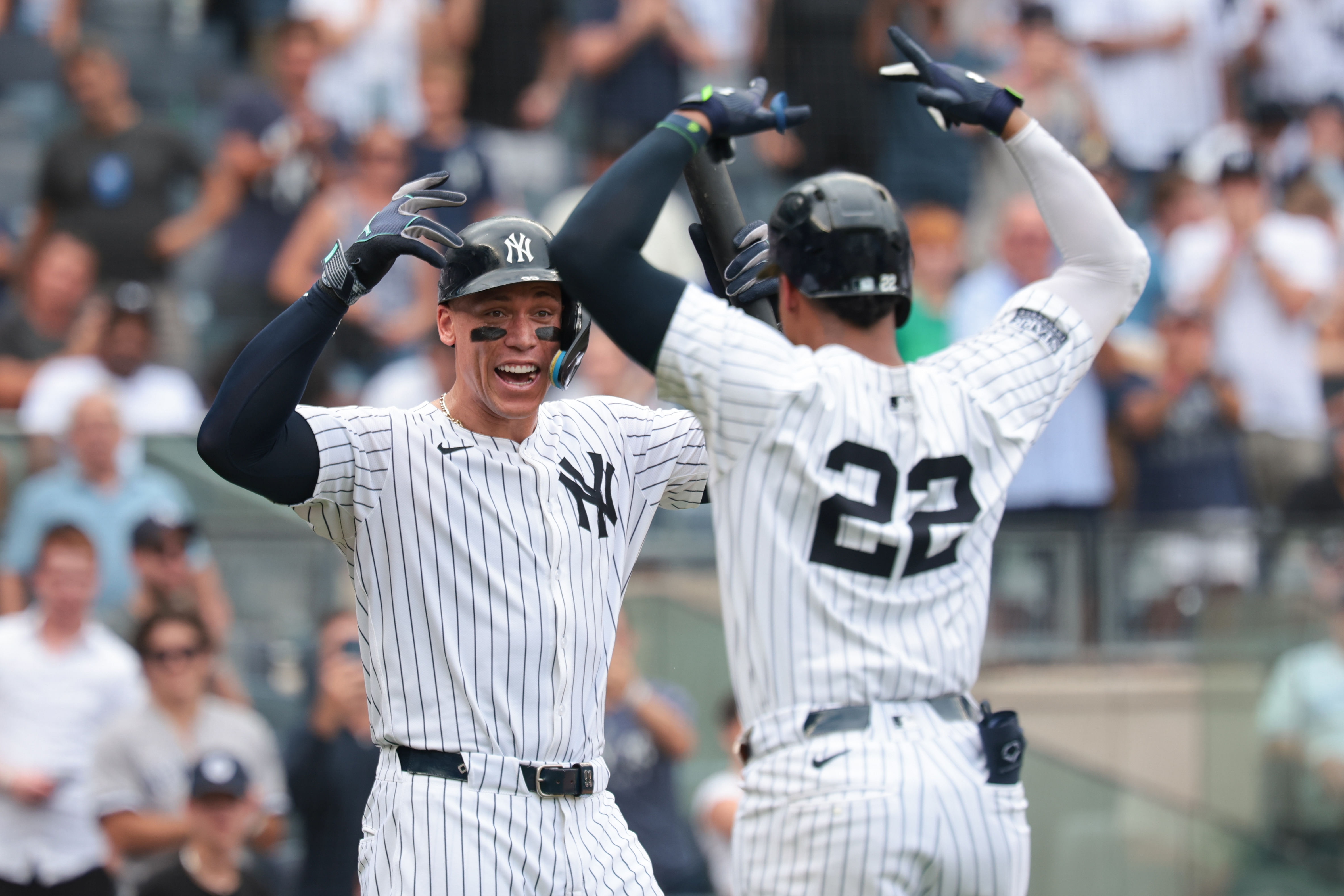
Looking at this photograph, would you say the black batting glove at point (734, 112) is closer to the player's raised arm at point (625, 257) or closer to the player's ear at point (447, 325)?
the player's raised arm at point (625, 257)

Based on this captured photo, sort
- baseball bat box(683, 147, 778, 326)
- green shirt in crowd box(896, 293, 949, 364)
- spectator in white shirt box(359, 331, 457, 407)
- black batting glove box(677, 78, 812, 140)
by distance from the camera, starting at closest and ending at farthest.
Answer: black batting glove box(677, 78, 812, 140)
baseball bat box(683, 147, 778, 326)
spectator in white shirt box(359, 331, 457, 407)
green shirt in crowd box(896, 293, 949, 364)

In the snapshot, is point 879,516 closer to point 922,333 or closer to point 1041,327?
point 1041,327

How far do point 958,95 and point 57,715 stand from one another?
4.68 meters

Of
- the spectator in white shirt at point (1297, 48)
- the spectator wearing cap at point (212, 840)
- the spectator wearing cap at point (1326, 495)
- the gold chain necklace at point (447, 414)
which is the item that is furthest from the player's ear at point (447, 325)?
the spectator in white shirt at point (1297, 48)

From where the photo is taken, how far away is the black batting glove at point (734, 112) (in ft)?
10.9

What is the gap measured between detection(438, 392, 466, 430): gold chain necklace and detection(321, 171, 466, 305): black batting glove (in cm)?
37

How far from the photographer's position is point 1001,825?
3.12 meters

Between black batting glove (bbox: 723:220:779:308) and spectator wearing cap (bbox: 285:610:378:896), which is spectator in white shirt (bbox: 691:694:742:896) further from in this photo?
black batting glove (bbox: 723:220:779:308)

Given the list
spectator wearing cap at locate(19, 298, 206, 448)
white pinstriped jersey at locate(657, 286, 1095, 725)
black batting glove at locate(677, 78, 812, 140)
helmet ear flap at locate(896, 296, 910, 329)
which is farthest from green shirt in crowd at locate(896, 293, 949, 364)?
white pinstriped jersey at locate(657, 286, 1095, 725)

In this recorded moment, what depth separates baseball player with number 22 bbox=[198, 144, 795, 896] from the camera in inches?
141

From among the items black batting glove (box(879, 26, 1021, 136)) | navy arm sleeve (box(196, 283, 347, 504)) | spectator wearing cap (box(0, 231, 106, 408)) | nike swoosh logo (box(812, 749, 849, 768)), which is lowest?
nike swoosh logo (box(812, 749, 849, 768))

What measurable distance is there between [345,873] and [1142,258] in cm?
438

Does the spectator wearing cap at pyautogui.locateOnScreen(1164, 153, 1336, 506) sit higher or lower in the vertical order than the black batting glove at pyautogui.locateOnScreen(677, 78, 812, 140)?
higher

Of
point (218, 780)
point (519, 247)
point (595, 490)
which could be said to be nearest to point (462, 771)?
point (595, 490)
